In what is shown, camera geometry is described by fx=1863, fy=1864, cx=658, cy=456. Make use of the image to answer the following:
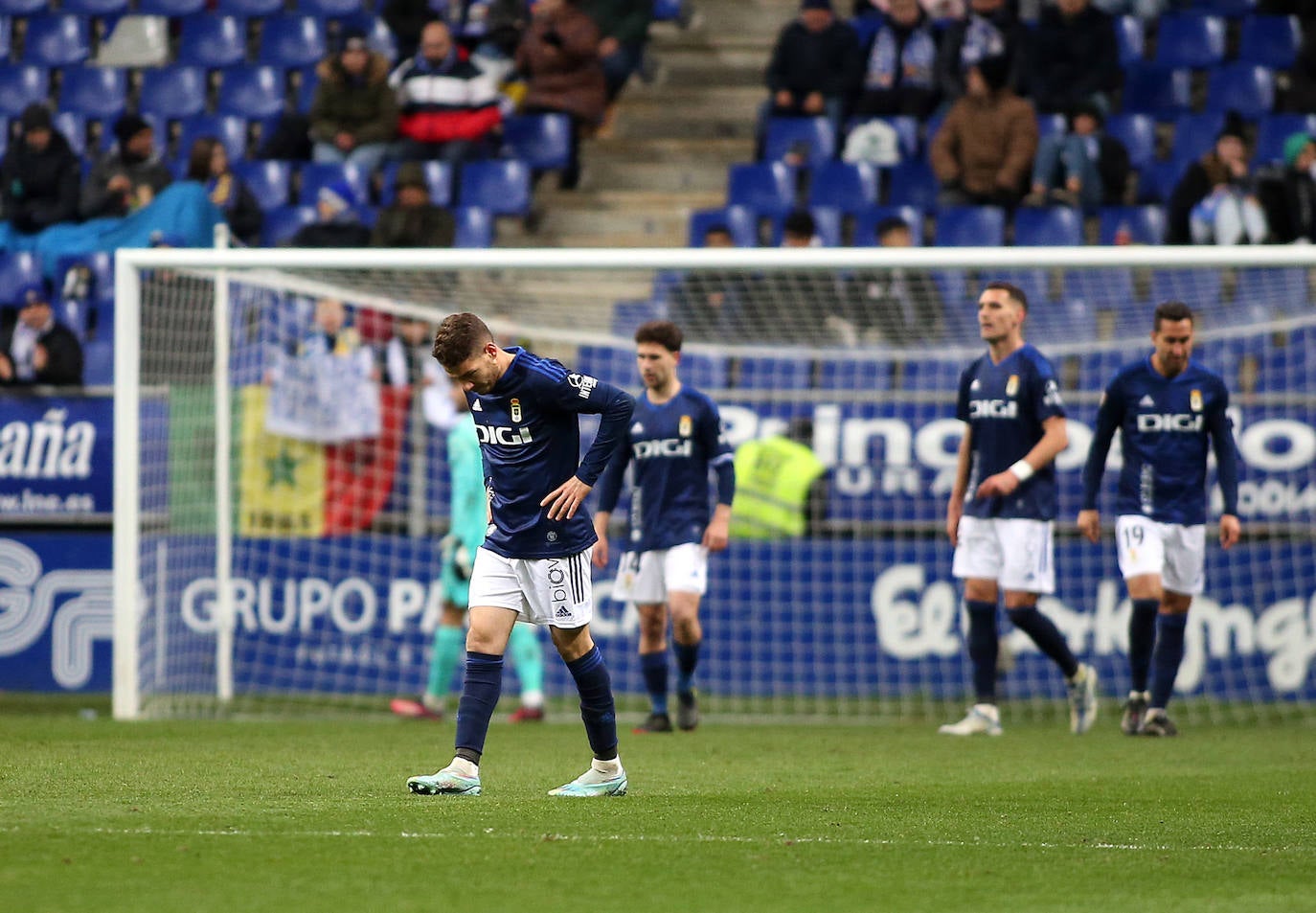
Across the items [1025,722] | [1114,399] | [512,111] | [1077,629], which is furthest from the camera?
[512,111]

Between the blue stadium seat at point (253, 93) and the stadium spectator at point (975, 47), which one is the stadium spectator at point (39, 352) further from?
the stadium spectator at point (975, 47)

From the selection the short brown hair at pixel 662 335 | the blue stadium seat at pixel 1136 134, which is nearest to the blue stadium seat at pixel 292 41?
the blue stadium seat at pixel 1136 134

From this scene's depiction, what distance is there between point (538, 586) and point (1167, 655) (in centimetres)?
491

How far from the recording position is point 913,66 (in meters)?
16.4

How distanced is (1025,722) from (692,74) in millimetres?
8634

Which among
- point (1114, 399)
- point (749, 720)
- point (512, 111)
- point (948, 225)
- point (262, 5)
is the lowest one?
point (749, 720)

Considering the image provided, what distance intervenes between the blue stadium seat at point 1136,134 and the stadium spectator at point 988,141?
1.02m

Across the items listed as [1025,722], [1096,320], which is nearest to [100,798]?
[1025,722]

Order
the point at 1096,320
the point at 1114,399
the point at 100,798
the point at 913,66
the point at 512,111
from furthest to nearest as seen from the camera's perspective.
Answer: the point at 512,111 → the point at 913,66 → the point at 1096,320 → the point at 1114,399 → the point at 100,798

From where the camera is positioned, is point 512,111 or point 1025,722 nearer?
point 1025,722

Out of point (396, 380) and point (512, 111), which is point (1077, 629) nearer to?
point (396, 380)

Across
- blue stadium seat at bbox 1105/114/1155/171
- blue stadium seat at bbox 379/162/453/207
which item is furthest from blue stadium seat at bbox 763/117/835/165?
blue stadium seat at bbox 379/162/453/207

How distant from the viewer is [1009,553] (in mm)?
10328

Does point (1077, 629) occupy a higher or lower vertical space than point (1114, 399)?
lower
